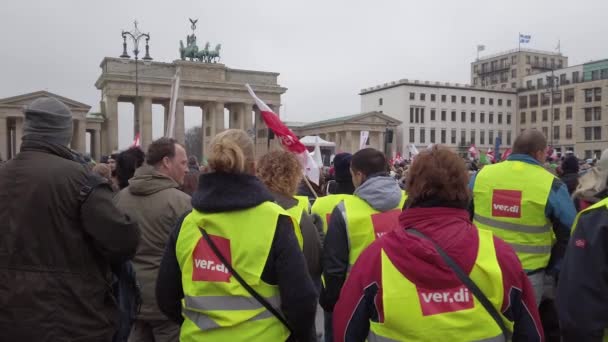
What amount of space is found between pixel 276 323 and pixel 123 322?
41.4 inches

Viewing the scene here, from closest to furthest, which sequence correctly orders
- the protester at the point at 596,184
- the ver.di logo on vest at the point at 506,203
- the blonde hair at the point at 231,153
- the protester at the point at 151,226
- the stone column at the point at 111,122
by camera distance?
the blonde hair at the point at 231,153, the protester at the point at 596,184, the protester at the point at 151,226, the ver.di logo on vest at the point at 506,203, the stone column at the point at 111,122

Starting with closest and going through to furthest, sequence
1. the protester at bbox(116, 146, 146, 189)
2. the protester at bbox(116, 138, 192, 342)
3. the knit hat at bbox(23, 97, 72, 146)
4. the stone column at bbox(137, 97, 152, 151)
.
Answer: the knit hat at bbox(23, 97, 72, 146) → the protester at bbox(116, 138, 192, 342) → the protester at bbox(116, 146, 146, 189) → the stone column at bbox(137, 97, 152, 151)

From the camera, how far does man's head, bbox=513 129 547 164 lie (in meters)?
4.80

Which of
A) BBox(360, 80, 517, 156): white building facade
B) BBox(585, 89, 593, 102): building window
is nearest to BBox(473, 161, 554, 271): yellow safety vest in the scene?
BBox(360, 80, 517, 156): white building facade

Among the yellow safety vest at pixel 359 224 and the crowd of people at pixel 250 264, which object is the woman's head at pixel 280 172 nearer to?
the yellow safety vest at pixel 359 224

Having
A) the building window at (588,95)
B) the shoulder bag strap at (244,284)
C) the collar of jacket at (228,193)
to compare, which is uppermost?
the building window at (588,95)

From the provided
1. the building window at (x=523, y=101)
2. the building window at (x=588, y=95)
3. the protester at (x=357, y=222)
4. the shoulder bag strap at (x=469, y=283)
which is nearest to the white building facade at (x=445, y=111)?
the building window at (x=523, y=101)

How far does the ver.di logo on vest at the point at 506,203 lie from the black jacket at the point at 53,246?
3.20 meters

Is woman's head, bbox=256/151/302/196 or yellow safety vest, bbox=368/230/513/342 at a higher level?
woman's head, bbox=256/151/302/196

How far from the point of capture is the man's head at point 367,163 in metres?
4.37

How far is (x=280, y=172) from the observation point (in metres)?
4.28

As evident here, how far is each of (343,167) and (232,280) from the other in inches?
105

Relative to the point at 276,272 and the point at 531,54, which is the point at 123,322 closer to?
the point at 276,272

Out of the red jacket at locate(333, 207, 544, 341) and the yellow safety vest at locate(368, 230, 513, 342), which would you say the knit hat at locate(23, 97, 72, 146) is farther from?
the yellow safety vest at locate(368, 230, 513, 342)
